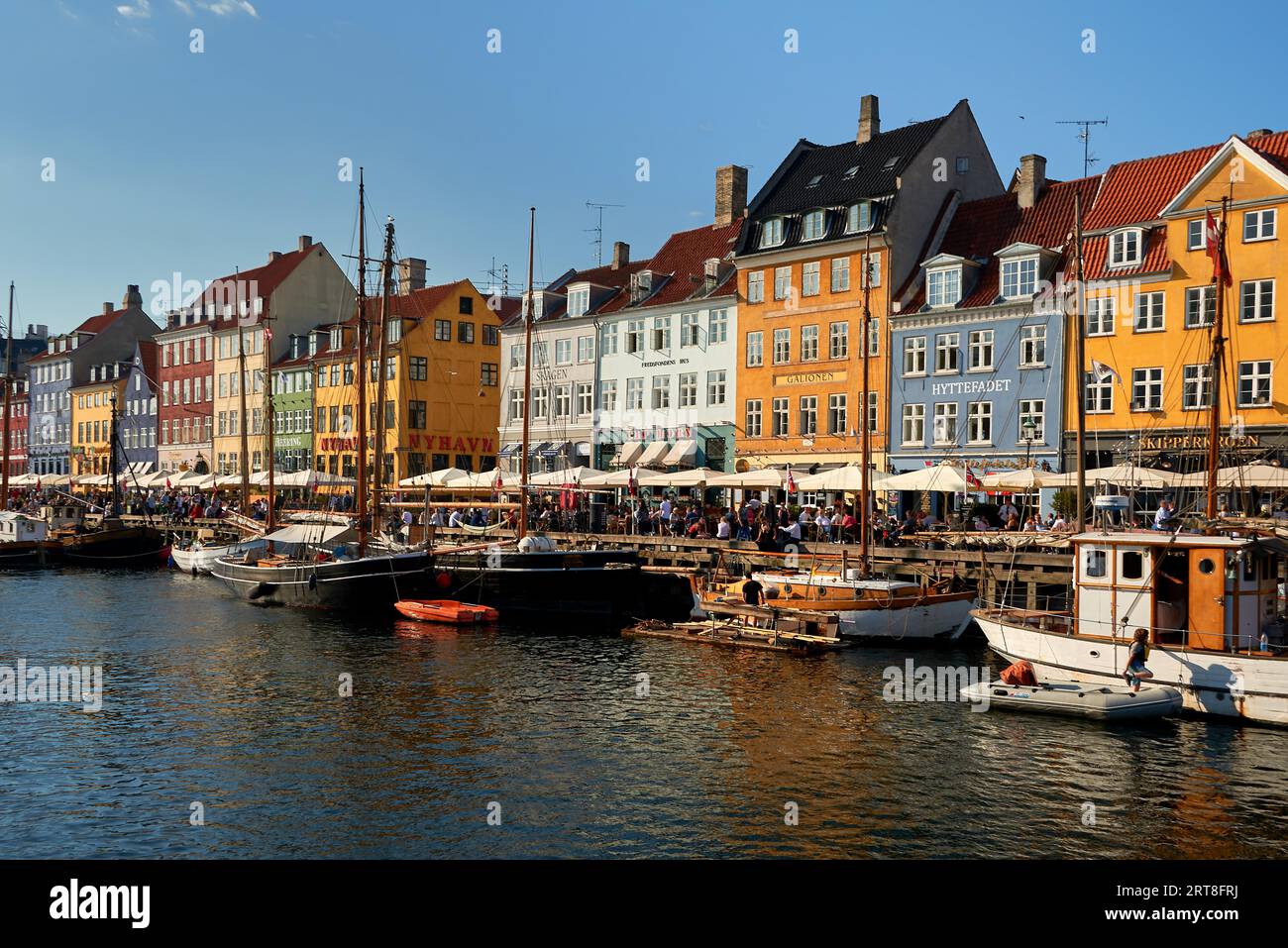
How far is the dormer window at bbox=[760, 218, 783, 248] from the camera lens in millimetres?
58844

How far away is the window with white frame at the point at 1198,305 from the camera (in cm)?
4352

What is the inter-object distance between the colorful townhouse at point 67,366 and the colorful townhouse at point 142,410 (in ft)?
14.0

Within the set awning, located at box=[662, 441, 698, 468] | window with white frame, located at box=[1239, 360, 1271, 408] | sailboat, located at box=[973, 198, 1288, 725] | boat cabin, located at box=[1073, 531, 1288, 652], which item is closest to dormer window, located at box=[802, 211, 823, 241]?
awning, located at box=[662, 441, 698, 468]

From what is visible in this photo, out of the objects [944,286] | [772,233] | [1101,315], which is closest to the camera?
[1101,315]

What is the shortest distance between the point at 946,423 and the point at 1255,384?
41.9ft

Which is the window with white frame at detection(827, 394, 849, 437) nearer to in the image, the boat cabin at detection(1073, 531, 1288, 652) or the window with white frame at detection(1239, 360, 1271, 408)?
the window with white frame at detection(1239, 360, 1271, 408)

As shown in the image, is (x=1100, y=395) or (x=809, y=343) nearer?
(x=1100, y=395)

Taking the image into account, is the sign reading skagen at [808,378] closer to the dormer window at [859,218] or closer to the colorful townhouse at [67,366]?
the dormer window at [859,218]

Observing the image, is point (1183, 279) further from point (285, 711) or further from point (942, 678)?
point (285, 711)

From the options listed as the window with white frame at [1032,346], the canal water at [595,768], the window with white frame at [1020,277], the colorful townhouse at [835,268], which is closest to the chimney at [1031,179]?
the colorful townhouse at [835,268]

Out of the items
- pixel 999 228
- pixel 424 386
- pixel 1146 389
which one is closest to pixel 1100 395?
pixel 1146 389

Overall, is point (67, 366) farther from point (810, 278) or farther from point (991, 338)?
point (991, 338)

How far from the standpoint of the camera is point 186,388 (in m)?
99.1
